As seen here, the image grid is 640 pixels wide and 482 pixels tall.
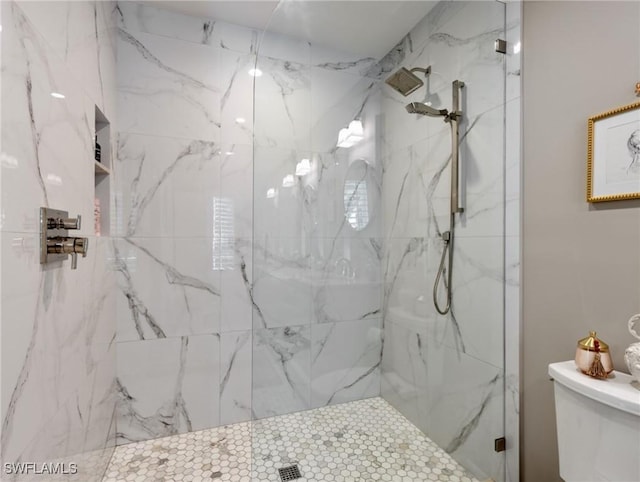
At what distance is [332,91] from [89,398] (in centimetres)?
172

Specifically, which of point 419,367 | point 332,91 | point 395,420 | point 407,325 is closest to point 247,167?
point 332,91

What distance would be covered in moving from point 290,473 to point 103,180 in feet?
5.61

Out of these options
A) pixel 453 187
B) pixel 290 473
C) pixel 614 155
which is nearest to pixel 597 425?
pixel 614 155

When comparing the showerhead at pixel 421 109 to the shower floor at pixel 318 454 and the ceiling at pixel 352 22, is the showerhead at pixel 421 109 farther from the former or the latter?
the shower floor at pixel 318 454

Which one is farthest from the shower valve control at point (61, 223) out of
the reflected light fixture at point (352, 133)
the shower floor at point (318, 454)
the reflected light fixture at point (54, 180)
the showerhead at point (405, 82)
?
the showerhead at point (405, 82)

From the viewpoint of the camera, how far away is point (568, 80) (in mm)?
1186

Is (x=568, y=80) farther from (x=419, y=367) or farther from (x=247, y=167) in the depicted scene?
(x=247, y=167)

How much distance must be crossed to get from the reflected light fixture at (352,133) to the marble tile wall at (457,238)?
133mm

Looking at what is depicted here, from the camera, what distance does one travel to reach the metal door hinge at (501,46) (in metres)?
1.43

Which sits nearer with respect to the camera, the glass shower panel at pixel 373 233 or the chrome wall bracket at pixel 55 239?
the chrome wall bracket at pixel 55 239

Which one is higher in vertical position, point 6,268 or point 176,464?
point 6,268

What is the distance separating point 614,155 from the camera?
1047 mm

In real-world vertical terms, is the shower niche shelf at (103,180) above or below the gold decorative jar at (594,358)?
above

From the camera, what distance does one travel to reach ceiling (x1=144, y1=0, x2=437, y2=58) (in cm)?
154
